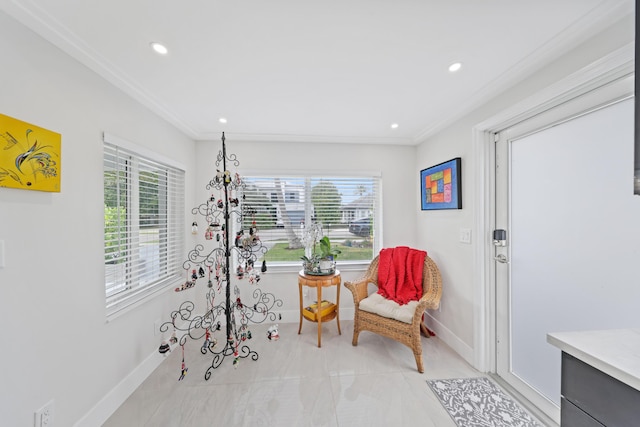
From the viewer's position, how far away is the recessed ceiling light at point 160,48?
4.33 feet

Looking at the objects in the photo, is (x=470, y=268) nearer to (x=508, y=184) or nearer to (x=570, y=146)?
(x=508, y=184)

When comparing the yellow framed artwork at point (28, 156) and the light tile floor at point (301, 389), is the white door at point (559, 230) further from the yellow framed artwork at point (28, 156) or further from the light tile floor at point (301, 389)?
the yellow framed artwork at point (28, 156)

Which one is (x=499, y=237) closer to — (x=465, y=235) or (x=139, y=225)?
(x=465, y=235)

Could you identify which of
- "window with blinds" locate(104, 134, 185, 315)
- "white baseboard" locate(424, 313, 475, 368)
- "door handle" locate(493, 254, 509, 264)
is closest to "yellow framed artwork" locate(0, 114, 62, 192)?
"window with blinds" locate(104, 134, 185, 315)

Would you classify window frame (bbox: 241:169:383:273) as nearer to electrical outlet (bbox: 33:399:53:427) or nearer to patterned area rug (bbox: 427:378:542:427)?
patterned area rug (bbox: 427:378:542:427)

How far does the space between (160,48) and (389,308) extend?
262 centimetres

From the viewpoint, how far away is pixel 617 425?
0.73 metres

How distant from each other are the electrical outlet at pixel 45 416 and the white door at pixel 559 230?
117 inches

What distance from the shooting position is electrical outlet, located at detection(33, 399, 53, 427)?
116cm

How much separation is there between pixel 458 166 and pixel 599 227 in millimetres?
1084

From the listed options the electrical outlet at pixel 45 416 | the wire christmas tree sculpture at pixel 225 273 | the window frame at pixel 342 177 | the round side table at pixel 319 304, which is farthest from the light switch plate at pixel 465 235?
the electrical outlet at pixel 45 416

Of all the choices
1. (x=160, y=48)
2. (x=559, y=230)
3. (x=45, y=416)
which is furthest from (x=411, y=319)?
(x=160, y=48)

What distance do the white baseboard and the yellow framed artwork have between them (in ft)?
10.6

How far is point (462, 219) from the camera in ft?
7.17
